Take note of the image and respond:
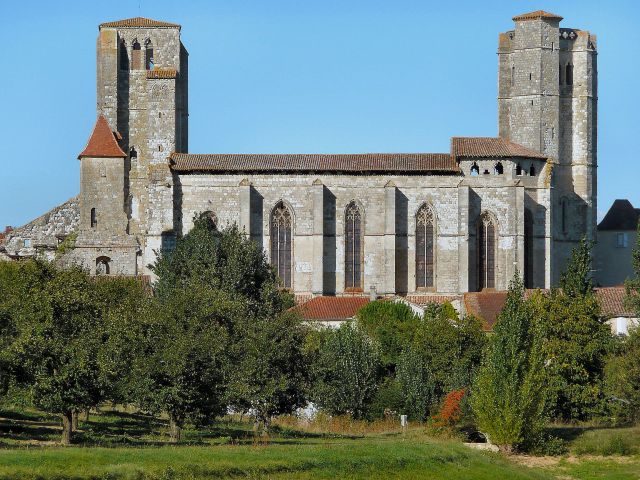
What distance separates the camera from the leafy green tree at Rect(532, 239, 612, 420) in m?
58.2

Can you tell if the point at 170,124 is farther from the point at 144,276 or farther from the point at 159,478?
the point at 159,478

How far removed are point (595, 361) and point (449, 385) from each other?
17.1 feet

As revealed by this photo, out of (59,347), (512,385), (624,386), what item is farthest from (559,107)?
(59,347)

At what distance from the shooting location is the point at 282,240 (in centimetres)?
8544

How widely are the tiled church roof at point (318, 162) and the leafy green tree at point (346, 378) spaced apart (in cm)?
2402

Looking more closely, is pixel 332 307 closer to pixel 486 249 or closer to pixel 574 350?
pixel 486 249

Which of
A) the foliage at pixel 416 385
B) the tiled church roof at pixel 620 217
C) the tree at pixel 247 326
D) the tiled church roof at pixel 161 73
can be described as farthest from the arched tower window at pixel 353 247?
the foliage at pixel 416 385

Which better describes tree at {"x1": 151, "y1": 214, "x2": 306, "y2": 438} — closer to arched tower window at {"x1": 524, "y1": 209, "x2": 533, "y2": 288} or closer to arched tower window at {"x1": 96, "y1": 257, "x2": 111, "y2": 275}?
arched tower window at {"x1": 96, "y1": 257, "x2": 111, "y2": 275}

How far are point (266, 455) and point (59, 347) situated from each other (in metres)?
6.55

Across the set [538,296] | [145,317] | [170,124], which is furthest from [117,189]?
[145,317]

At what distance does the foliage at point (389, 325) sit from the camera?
2648 inches

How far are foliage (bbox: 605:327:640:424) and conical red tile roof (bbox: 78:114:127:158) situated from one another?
35.9 m

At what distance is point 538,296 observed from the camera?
210 ft

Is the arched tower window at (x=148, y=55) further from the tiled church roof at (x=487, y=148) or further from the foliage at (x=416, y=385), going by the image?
the foliage at (x=416, y=385)
